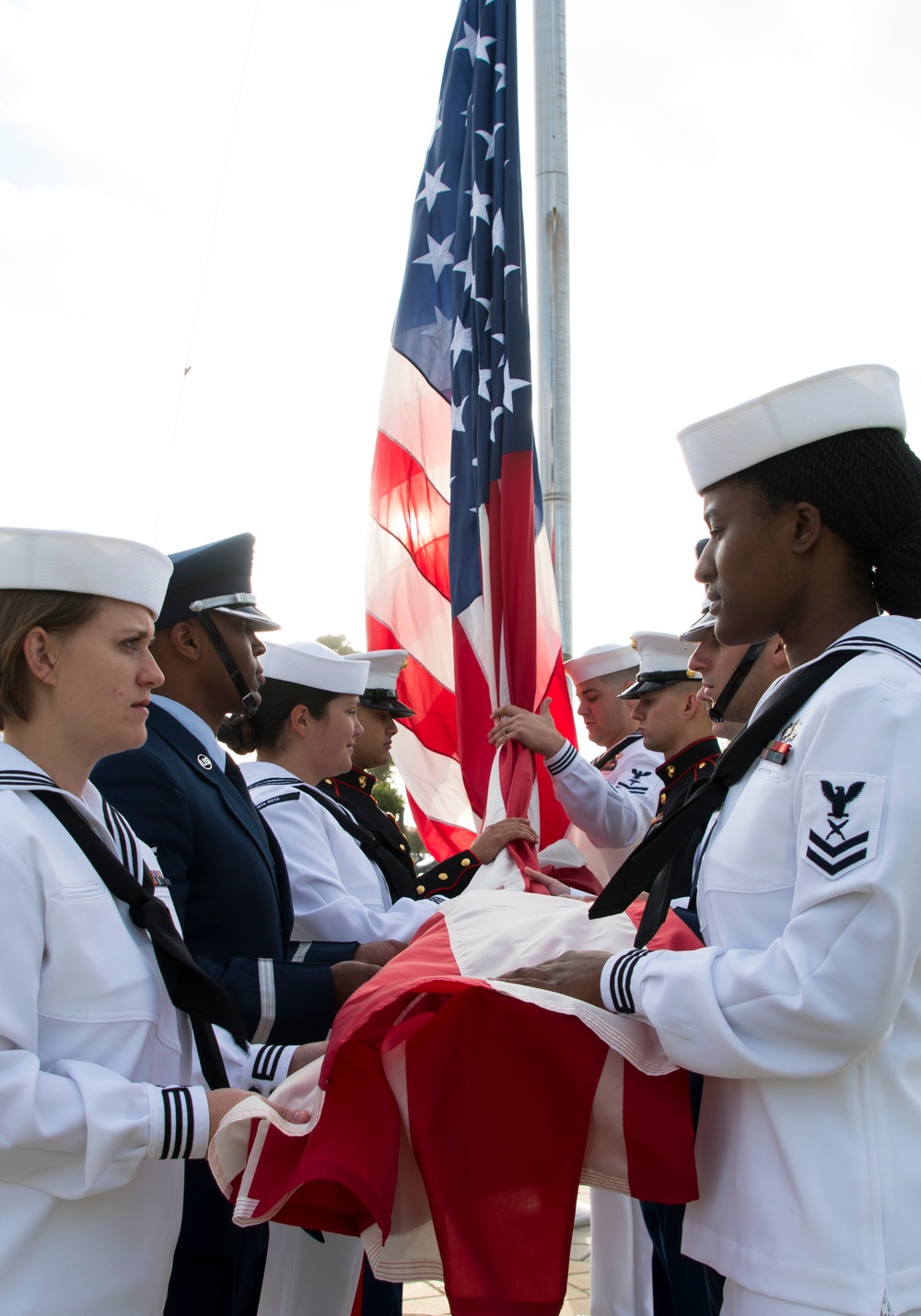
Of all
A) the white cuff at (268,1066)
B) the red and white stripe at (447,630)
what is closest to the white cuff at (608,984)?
the white cuff at (268,1066)

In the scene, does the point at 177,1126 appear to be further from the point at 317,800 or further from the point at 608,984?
the point at 317,800

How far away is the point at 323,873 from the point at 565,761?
117cm

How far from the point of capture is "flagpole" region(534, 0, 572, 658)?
5613mm

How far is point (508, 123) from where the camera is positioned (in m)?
4.91

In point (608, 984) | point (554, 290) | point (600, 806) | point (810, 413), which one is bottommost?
point (600, 806)

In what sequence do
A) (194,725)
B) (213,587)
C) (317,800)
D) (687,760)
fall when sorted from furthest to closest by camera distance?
1. (687,760)
2. (317,800)
3. (213,587)
4. (194,725)

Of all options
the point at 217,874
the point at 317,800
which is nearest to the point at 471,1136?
the point at 217,874

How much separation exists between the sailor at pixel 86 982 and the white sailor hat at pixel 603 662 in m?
3.95

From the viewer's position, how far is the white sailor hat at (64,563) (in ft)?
7.35

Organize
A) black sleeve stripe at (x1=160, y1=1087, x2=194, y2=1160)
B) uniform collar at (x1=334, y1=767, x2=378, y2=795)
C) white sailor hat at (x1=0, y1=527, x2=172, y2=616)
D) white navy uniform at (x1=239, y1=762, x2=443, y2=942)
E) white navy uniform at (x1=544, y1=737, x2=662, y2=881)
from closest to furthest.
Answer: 1. black sleeve stripe at (x1=160, y1=1087, x2=194, y2=1160)
2. white sailor hat at (x1=0, y1=527, x2=172, y2=616)
3. white navy uniform at (x1=239, y1=762, x2=443, y2=942)
4. white navy uniform at (x1=544, y1=737, x2=662, y2=881)
5. uniform collar at (x1=334, y1=767, x2=378, y2=795)

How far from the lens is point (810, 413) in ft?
6.27

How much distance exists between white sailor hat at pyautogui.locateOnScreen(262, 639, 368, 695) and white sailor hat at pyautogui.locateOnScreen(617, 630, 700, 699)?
1.52 metres

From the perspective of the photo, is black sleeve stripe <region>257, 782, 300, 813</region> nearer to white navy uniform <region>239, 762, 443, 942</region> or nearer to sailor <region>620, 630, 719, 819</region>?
white navy uniform <region>239, 762, 443, 942</region>

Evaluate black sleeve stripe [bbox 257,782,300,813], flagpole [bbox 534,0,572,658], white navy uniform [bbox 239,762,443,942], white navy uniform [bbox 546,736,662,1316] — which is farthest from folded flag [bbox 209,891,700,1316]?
flagpole [bbox 534,0,572,658]
